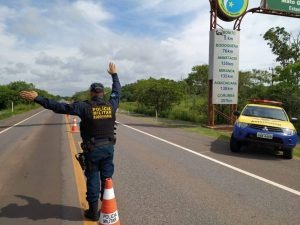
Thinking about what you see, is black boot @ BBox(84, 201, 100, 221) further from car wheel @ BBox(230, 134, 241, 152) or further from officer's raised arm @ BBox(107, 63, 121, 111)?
car wheel @ BBox(230, 134, 241, 152)

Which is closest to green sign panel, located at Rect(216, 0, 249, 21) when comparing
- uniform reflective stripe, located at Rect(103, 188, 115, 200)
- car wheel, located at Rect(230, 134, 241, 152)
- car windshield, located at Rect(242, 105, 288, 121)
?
car windshield, located at Rect(242, 105, 288, 121)

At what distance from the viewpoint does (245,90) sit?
30.6 meters

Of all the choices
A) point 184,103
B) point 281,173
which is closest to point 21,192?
point 281,173

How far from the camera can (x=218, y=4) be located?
24.1m

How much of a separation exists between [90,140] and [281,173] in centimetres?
555

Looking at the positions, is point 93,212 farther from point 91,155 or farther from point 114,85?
point 114,85

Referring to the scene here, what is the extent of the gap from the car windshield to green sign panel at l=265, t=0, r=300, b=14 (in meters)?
12.1

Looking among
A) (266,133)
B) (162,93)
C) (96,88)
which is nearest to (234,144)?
(266,133)

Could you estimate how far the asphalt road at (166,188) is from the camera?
19.9 feet

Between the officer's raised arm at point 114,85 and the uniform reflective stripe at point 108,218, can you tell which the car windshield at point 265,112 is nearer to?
the officer's raised arm at point 114,85

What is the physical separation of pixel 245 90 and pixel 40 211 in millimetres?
25957

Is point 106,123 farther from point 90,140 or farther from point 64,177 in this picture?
point 64,177

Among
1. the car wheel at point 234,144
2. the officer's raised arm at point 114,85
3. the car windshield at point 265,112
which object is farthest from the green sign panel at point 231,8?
the officer's raised arm at point 114,85

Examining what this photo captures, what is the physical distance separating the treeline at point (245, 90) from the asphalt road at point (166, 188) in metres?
12.7
